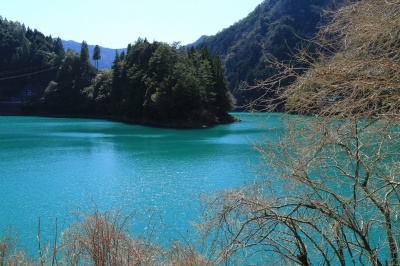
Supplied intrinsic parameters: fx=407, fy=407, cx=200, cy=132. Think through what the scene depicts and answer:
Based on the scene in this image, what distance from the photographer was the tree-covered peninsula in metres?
43.8

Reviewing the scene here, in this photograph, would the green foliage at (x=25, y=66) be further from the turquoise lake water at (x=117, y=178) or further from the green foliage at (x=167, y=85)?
the turquoise lake water at (x=117, y=178)

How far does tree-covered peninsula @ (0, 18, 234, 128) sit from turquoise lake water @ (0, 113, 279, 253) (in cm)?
1453

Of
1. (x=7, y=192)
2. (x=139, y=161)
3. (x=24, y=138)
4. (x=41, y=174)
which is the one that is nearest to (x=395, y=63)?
(x=7, y=192)

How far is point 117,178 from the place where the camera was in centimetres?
1683

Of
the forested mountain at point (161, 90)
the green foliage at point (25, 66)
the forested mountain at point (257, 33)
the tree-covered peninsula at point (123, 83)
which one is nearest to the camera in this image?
the forested mountain at point (161, 90)

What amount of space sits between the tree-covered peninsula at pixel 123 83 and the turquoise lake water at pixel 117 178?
1453 centimetres

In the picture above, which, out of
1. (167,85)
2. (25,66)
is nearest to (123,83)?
(167,85)

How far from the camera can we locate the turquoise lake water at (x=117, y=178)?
10914 millimetres

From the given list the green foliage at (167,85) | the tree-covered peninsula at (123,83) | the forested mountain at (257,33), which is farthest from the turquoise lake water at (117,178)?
the forested mountain at (257,33)

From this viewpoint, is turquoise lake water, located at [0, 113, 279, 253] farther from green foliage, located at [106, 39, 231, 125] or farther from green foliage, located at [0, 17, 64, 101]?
green foliage, located at [0, 17, 64, 101]

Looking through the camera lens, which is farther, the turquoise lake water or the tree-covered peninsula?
the tree-covered peninsula

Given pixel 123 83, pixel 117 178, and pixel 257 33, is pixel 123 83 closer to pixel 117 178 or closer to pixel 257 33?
pixel 117 178

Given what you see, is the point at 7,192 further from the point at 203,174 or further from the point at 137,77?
the point at 137,77

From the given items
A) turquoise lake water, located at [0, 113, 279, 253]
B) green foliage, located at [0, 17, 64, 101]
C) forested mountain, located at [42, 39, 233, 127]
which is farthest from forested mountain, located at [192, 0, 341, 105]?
turquoise lake water, located at [0, 113, 279, 253]
